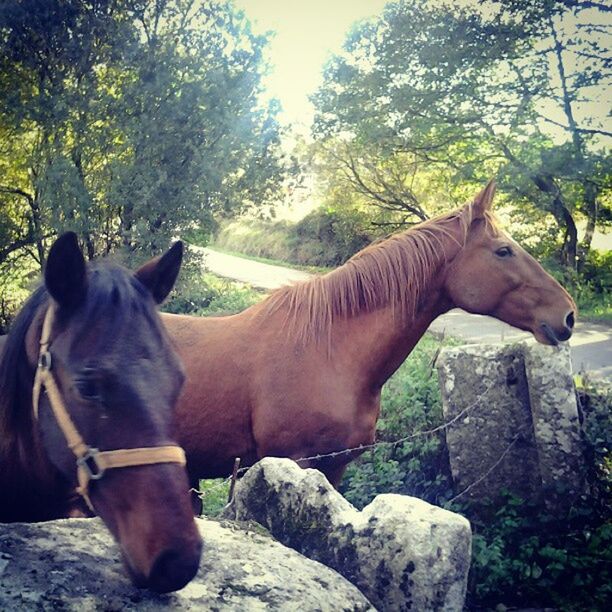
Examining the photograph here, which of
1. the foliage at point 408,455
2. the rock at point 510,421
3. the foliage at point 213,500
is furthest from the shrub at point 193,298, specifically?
the rock at point 510,421

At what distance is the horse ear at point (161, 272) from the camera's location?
203 centimetres

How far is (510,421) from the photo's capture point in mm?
4051

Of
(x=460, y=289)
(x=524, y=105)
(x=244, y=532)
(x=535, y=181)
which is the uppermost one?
(x=524, y=105)

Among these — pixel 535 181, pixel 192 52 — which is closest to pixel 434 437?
pixel 192 52

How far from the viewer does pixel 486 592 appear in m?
3.32

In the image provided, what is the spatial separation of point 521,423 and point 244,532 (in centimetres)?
267

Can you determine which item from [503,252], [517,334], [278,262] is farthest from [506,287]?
[278,262]

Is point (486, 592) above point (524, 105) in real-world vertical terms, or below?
below

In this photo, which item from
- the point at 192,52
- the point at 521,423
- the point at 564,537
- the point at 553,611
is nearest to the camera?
the point at 553,611

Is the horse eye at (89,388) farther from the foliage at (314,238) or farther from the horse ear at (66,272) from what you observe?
the foliage at (314,238)

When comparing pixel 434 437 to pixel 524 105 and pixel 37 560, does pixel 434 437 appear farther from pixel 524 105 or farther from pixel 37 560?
pixel 524 105

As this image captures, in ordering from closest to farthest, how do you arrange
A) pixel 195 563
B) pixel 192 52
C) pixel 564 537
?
pixel 195 563
pixel 564 537
pixel 192 52

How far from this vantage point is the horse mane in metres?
3.55

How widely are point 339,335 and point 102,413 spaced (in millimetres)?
2091
